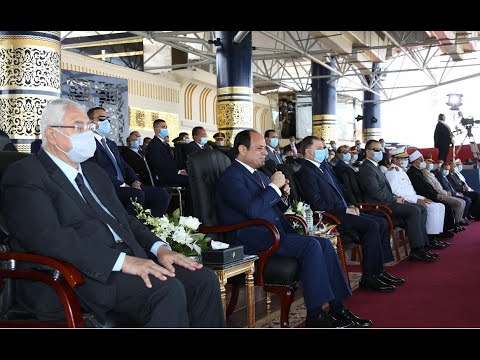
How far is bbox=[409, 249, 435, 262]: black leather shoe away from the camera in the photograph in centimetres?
675

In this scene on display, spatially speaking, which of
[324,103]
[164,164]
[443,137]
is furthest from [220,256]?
[324,103]

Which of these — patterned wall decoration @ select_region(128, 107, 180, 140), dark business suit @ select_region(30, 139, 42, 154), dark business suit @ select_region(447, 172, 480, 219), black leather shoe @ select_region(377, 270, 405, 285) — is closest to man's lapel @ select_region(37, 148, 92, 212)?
dark business suit @ select_region(30, 139, 42, 154)

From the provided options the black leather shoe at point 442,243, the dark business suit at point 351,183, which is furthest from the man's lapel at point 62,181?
the black leather shoe at point 442,243

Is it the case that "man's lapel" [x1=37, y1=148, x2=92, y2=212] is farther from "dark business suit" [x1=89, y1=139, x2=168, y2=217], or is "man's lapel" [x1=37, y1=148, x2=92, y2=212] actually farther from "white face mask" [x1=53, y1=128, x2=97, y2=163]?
"dark business suit" [x1=89, y1=139, x2=168, y2=217]

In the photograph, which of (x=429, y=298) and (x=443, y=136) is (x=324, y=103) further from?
(x=429, y=298)

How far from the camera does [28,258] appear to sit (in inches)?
95.1

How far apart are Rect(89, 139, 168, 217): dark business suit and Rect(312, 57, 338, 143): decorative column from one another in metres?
13.6

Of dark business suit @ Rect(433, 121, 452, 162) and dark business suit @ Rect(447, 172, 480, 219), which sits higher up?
dark business suit @ Rect(433, 121, 452, 162)

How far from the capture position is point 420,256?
679 cm

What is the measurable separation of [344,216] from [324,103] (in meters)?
14.9

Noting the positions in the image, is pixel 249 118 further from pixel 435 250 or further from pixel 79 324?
pixel 79 324

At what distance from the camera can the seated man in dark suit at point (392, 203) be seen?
267 inches
